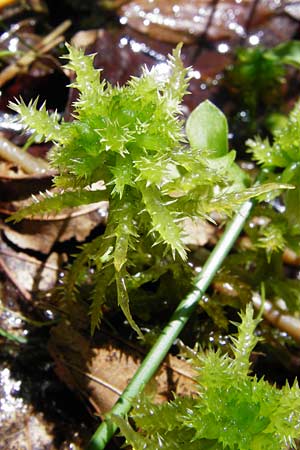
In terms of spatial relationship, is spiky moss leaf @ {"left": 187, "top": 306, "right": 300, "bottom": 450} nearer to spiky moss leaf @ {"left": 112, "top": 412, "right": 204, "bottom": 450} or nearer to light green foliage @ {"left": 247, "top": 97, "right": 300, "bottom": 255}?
spiky moss leaf @ {"left": 112, "top": 412, "right": 204, "bottom": 450}

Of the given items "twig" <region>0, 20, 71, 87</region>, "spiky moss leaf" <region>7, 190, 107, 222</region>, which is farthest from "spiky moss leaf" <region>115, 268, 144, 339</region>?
"twig" <region>0, 20, 71, 87</region>

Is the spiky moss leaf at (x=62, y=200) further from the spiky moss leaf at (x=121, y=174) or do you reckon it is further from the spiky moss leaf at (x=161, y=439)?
the spiky moss leaf at (x=161, y=439)

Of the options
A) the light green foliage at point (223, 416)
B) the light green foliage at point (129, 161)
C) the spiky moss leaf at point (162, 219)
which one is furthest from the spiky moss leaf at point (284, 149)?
the light green foliage at point (223, 416)

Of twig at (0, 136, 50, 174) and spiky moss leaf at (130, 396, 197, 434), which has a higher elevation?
twig at (0, 136, 50, 174)

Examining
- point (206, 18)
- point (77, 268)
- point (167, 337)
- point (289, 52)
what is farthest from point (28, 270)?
point (206, 18)

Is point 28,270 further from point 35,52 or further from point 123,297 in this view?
point 35,52

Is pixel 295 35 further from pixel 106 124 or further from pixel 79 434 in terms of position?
pixel 79 434
